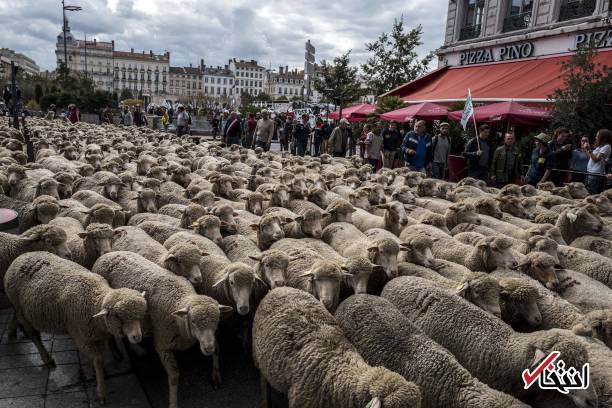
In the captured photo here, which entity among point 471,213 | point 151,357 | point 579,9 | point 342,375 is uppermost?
point 579,9

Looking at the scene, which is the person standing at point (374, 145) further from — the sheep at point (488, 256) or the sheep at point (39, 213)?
the sheep at point (39, 213)

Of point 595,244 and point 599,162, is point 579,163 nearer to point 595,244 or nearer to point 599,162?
point 599,162

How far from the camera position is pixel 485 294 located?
12.1 feet

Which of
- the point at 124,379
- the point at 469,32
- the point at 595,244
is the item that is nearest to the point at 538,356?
the point at 124,379

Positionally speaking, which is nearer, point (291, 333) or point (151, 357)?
point (291, 333)

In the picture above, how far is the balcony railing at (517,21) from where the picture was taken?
18100mm

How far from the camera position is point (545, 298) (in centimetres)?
393

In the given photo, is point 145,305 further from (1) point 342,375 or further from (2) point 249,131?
(2) point 249,131

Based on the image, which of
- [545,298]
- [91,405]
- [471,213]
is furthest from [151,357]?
[471,213]

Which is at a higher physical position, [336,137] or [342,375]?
[336,137]

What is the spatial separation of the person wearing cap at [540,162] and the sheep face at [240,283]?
7603 mm

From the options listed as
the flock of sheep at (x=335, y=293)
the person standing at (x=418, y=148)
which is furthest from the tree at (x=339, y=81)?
the flock of sheep at (x=335, y=293)

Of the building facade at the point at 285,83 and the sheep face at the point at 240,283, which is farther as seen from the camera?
the building facade at the point at 285,83

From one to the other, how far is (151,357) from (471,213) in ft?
14.8
